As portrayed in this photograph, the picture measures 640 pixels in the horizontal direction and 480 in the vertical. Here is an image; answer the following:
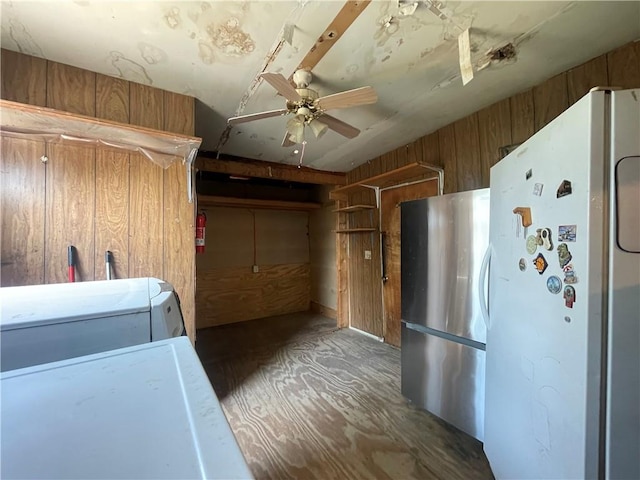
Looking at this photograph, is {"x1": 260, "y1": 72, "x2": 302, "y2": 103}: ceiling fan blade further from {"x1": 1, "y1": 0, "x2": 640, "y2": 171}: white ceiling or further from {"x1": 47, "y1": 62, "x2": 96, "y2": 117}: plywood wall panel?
{"x1": 47, "y1": 62, "x2": 96, "y2": 117}: plywood wall panel

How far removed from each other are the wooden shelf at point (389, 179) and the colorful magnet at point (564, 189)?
167 centimetres

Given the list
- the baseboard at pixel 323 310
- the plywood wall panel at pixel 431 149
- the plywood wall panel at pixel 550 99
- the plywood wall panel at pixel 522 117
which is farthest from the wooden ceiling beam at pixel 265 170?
the plywood wall panel at pixel 550 99

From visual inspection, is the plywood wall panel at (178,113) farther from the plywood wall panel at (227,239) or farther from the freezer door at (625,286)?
the plywood wall panel at (227,239)

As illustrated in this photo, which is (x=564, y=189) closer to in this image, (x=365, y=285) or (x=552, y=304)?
(x=552, y=304)

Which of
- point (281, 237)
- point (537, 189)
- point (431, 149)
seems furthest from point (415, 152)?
point (281, 237)

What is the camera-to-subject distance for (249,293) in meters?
4.37

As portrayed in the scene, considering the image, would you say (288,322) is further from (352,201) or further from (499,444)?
(499,444)

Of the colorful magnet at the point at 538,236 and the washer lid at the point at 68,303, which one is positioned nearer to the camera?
the washer lid at the point at 68,303

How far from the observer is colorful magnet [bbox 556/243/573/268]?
79 cm

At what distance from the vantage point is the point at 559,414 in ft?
2.74

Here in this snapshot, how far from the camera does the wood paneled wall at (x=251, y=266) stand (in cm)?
407

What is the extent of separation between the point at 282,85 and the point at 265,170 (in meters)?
2.03

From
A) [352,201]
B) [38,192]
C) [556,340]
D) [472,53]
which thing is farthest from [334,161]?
[556,340]

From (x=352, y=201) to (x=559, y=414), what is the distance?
3264 millimetres
